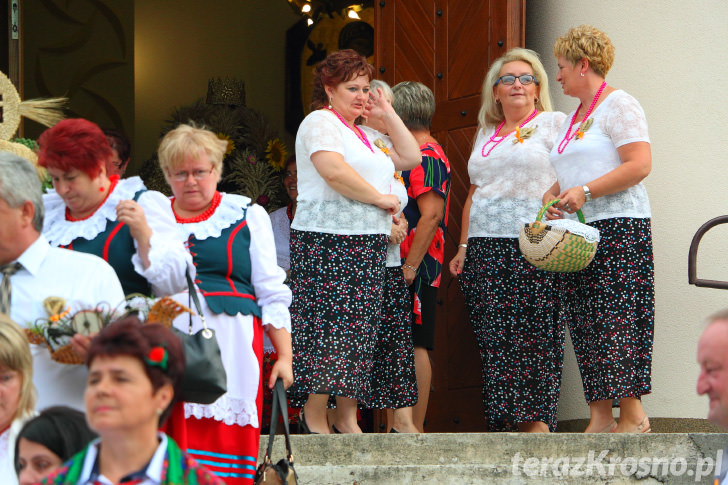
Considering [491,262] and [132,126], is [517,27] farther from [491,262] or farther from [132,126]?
[132,126]

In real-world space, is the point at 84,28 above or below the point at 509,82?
above

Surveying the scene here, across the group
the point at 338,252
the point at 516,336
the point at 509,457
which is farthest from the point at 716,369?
the point at 516,336

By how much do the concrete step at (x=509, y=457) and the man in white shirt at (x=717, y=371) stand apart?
190 cm

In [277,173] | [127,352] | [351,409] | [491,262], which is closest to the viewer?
[127,352]

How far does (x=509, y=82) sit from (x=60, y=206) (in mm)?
2977

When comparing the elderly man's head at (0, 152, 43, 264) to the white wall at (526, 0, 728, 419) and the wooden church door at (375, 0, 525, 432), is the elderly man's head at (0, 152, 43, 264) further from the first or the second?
the white wall at (526, 0, 728, 419)

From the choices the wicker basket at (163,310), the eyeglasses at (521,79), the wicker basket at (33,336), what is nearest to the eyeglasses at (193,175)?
the wicker basket at (163,310)

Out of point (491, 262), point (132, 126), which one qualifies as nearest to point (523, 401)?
point (491, 262)

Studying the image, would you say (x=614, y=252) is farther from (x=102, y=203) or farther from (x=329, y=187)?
(x=102, y=203)

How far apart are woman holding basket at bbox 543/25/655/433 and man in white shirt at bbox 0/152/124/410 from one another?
2694mm

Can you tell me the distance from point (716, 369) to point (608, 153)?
281cm

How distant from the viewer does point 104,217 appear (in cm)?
355

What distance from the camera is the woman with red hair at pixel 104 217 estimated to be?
3.40m

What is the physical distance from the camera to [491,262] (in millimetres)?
5703
